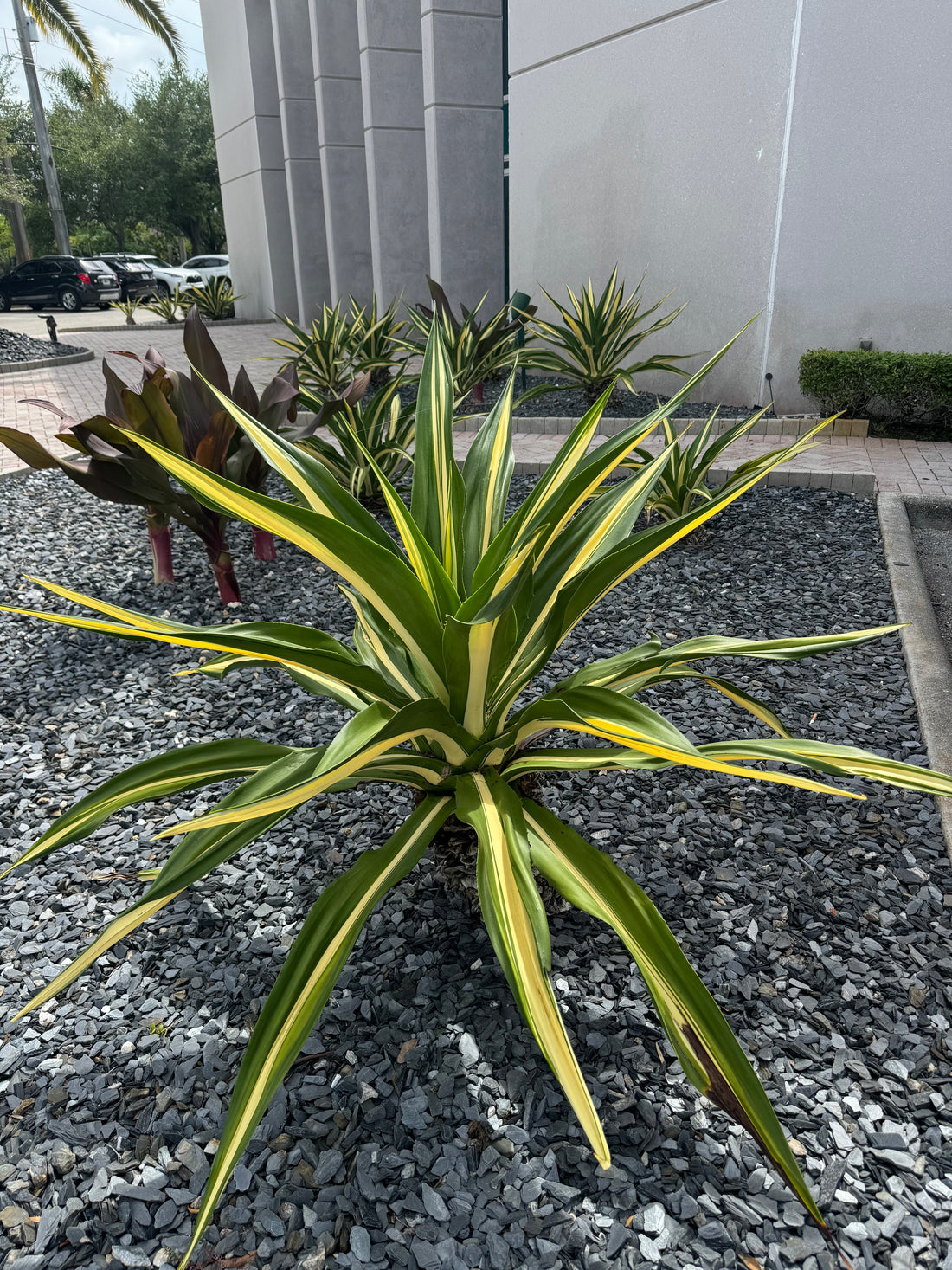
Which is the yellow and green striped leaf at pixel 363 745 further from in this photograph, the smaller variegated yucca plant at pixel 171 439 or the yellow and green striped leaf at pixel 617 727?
the smaller variegated yucca plant at pixel 171 439

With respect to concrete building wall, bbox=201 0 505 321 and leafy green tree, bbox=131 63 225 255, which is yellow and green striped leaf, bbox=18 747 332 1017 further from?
leafy green tree, bbox=131 63 225 255

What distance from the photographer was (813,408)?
6.69 metres

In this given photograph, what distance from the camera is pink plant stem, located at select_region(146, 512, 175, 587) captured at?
11.4ft

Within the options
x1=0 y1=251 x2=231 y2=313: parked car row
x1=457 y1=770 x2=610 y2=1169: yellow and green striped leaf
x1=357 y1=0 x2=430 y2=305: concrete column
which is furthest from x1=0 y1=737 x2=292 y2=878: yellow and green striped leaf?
x1=0 y1=251 x2=231 y2=313: parked car row

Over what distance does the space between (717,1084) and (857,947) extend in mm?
740

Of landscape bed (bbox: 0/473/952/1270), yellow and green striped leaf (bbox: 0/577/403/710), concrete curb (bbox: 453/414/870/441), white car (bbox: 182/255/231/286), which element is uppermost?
white car (bbox: 182/255/231/286)

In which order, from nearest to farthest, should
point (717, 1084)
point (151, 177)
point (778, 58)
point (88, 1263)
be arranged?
1. point (717, 1084)
2. point (88, 1263)
3. point (778, 58)
4. point (151, 177)

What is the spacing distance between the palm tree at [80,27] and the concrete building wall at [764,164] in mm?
22685

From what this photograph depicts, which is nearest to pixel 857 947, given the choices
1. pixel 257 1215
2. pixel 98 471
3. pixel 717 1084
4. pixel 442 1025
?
pixel 717 1084

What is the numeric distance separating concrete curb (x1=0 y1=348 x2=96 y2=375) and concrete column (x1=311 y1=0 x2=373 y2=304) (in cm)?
412

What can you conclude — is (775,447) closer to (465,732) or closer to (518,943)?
(465,732)

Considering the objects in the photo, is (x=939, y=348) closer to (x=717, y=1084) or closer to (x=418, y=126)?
(x=717, y=1084)

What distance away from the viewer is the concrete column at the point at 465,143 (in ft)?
31.5

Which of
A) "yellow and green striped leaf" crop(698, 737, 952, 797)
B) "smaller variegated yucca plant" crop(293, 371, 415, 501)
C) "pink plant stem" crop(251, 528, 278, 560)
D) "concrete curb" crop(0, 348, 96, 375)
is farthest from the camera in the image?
"concrete curb" crop(0, 348, 96, 375)
